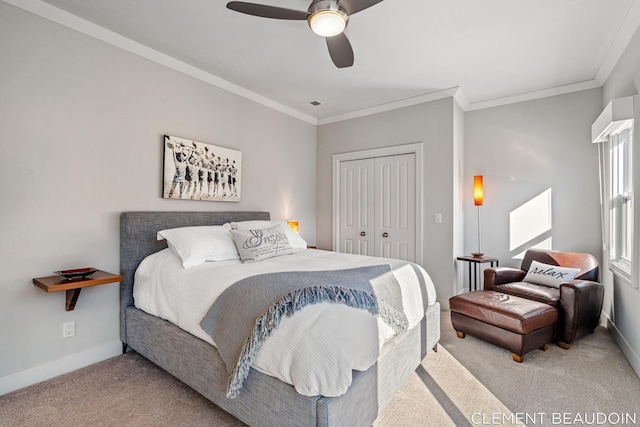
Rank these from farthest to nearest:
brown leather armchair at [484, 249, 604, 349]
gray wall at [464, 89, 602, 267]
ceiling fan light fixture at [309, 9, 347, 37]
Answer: gray wall at [464, 89, 602, 267], brown leather armchair at [484, 249, 604, 349], ceiling fan light fixture at [309, 9, 347, 37]

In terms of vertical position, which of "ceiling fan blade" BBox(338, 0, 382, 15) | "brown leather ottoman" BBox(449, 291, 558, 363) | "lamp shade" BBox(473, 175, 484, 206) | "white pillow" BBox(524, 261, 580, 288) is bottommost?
"brown leather ottoman" BBox(449, 291, 558, 363)

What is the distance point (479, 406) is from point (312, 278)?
50.3 inches

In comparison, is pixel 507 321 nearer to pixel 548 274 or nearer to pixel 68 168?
pixel 548 274

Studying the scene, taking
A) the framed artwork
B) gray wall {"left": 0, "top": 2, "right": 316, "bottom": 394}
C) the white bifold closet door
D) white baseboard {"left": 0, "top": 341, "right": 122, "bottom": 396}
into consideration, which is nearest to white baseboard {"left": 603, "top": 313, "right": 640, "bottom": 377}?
the white bifold closet door

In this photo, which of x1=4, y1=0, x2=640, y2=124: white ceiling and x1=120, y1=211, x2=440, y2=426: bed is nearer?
x1=120, y1=211, x2=440, y2=426: bed

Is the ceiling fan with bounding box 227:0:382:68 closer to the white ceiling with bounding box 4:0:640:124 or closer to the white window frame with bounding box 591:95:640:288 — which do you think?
the white ceiling with bounding box 4:0:640:124

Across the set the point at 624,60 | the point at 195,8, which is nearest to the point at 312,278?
the point at 195,8

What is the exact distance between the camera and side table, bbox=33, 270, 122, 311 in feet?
6.28

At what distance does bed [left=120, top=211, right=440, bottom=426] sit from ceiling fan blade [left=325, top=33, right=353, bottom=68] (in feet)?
6.36

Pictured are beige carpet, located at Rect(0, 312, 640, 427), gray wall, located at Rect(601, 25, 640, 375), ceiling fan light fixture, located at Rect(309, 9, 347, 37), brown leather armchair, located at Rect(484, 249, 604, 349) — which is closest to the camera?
beige carpet, located at Rect(0, 312, 640, 427)

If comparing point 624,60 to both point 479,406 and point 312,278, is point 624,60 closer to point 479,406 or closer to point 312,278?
point 479,406

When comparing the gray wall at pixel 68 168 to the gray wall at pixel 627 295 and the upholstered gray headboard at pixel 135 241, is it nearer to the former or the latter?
the upholstered gray headboard at pixel 135 241

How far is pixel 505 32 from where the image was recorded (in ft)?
8.09

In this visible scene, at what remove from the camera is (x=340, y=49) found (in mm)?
2258
